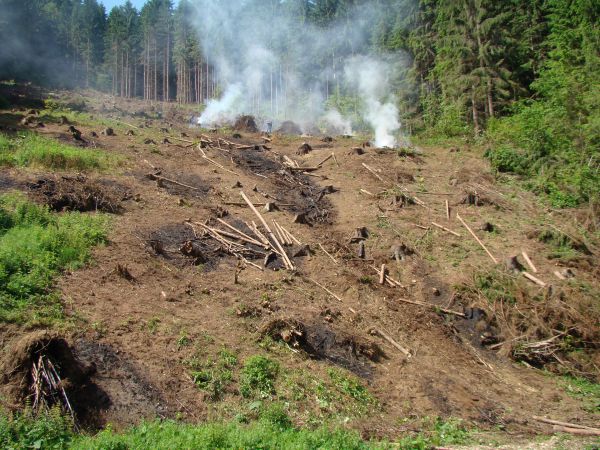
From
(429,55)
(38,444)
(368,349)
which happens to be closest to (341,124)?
(429,55)

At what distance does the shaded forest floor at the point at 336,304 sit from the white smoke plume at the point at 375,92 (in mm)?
16002

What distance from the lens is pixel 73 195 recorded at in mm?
11492

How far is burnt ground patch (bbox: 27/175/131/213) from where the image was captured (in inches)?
441

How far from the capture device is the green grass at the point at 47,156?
45.2ft

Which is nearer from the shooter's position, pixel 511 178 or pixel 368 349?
pixel 368 349

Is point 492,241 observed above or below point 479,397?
above

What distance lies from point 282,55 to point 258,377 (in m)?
51.8

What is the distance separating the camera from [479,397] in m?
8.00

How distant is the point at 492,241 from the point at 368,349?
22.7ft

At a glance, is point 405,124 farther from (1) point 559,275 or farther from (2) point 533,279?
(2) point 533,279

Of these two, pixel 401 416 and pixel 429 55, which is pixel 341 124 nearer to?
pixel 429 55

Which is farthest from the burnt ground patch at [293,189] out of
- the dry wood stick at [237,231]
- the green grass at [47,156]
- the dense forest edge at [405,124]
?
the green grass at [47,156]

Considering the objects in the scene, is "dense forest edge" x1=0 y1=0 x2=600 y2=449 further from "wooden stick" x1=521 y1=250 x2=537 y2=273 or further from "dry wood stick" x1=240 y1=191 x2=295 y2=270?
"dry wood stick" x1=240 y1=191 x2=295 y2=270

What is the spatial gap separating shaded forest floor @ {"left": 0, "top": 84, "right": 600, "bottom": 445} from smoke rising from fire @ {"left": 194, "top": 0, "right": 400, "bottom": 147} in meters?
32.1
